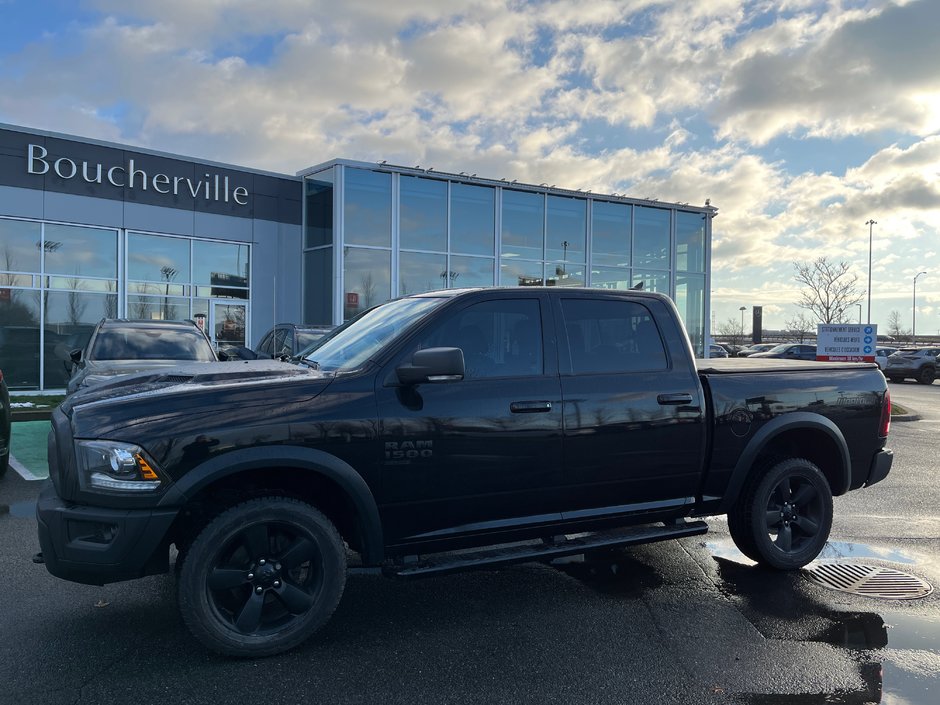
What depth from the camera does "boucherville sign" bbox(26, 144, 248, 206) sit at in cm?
1620

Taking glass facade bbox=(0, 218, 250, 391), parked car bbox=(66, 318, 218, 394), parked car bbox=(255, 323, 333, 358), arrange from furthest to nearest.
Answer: glass facade bbox=(0, 218, 250, 391), parked car bbox=(255, 323, 333, 358), parked car bbox=(66, 318, 218, 394)

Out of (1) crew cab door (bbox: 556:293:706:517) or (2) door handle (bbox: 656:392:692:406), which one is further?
(2) door handle (bbox: 656:392:692:406)

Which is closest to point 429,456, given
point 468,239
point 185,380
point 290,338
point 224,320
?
point 185,380

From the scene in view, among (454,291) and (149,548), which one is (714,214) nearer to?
(454,291)

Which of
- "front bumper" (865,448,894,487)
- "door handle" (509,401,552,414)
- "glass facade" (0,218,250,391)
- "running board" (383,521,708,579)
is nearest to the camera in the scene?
"running board" (383,521,708,579)

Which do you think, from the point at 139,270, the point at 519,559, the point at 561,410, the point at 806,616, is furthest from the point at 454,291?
the point at 139,270

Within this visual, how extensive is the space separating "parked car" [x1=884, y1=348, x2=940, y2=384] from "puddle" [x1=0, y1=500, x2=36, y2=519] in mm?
32397

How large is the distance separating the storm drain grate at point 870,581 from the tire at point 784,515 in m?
0.18

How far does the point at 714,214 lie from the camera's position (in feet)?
84.3

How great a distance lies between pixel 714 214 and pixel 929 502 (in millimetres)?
20104

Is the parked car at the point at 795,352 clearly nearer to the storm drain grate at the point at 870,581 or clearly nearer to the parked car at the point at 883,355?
the parked car at the point at 883,355

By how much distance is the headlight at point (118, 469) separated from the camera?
10.7ft

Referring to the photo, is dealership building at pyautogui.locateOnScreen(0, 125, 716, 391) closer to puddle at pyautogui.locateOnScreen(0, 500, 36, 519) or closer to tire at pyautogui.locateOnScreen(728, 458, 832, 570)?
puddle at pyautogui.locateOnScreen(0, 500, 36, 519)

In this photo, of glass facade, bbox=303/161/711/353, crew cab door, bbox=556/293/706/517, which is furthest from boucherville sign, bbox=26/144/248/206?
crew cab door, bbox=556/293/706/517
